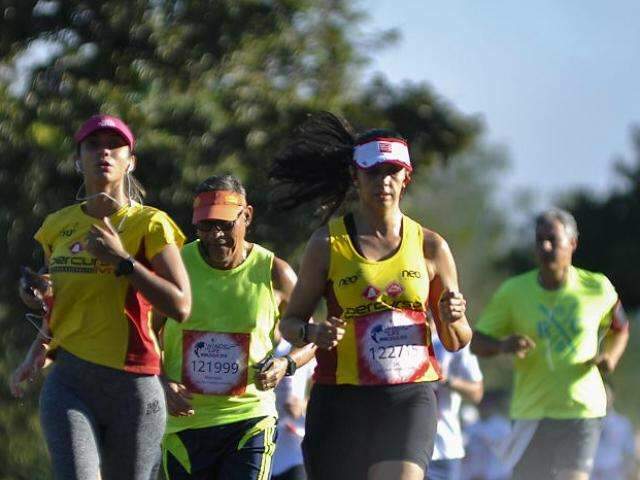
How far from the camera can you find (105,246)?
6.59 metres

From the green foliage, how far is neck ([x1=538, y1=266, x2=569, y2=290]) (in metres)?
4.73

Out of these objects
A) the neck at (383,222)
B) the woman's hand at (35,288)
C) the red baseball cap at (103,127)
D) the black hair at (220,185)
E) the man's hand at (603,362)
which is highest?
the red baseball cap at (103,127)

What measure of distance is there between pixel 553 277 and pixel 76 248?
4294 mm

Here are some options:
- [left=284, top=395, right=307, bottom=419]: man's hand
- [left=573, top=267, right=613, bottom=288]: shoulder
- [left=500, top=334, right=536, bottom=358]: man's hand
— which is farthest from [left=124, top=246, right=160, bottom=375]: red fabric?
[left=573, top=267, right=613, bottom=288]: shoulder

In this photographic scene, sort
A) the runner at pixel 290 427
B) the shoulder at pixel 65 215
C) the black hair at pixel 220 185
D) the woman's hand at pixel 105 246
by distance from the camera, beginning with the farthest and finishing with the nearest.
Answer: the runner at pixel 290 427 < the black hair at pixel 220 185 < the shoulder at pixel 65 215 < the woman's hand at pixel 105 246

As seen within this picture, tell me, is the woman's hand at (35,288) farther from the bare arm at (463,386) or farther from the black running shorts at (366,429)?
the bare arm at (463,386)

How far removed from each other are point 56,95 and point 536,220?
6.63 metres

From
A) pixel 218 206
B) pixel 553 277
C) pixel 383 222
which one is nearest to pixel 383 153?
pixel 383 222

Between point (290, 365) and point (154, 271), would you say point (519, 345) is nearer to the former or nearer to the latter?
point (290, 365)

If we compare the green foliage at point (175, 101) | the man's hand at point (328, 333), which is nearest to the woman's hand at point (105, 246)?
the man's hand at point (328, 333)

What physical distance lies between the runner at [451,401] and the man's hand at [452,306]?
10.0 feet

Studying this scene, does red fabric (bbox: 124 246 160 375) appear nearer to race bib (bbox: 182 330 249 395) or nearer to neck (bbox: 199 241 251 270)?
race bib (bbox: 182 330 249 395)

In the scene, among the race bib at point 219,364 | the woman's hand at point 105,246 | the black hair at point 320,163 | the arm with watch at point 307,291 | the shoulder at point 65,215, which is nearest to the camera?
the woman's hand at point 105,246

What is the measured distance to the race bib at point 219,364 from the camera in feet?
26.5
